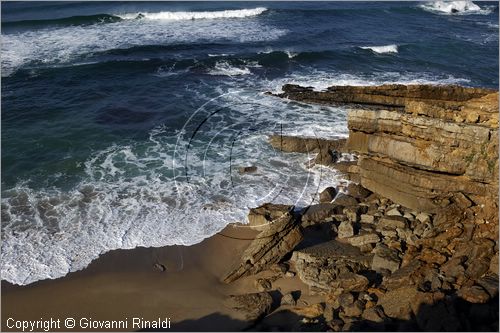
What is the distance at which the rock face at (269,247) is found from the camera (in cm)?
1186

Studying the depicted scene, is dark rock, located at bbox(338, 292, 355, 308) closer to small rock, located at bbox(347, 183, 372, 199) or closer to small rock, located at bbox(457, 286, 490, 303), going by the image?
A: small rock, located at bbox(457, 286, 490, 303)

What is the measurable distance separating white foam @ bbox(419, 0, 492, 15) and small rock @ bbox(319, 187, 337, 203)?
3890 centimetres

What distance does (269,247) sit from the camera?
39.3ft

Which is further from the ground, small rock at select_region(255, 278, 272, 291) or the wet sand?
small rock at select_region(255, 278, 272, 291)

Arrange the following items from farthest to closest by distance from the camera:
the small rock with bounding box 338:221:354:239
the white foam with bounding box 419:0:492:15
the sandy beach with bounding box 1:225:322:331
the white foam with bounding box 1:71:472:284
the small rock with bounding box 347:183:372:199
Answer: the white foam with bounding box 419:0:492:15 < the small rock with bounding box 347:183:372:199 < the white foam with bounding box 1:71:472:284 < the small rock with bounding box 338:221:354:239 < the sandy beach with bounding box 1:225:322:331

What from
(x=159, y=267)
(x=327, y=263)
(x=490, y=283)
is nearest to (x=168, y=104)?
(x=159, y=267)

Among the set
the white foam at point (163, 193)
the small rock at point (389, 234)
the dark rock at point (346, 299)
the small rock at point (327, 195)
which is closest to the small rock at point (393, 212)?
the small rock at point (389, 234)

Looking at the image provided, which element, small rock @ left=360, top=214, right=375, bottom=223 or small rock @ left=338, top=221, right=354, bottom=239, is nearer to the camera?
small rock @ left=338, top=221, right=354, bottom=239

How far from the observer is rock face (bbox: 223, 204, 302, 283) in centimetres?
1186

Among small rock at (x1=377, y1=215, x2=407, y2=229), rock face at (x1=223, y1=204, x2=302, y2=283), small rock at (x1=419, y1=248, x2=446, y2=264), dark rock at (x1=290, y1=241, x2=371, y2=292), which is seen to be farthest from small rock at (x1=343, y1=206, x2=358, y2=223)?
small rock at (x1=419, y1=248, x2=446, y2=264)

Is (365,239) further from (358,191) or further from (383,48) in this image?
(383,48)

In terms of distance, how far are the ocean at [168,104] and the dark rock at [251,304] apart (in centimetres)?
310

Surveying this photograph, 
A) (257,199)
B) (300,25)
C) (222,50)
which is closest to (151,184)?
(257,199)

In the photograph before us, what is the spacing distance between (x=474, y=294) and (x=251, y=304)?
5.03 m
